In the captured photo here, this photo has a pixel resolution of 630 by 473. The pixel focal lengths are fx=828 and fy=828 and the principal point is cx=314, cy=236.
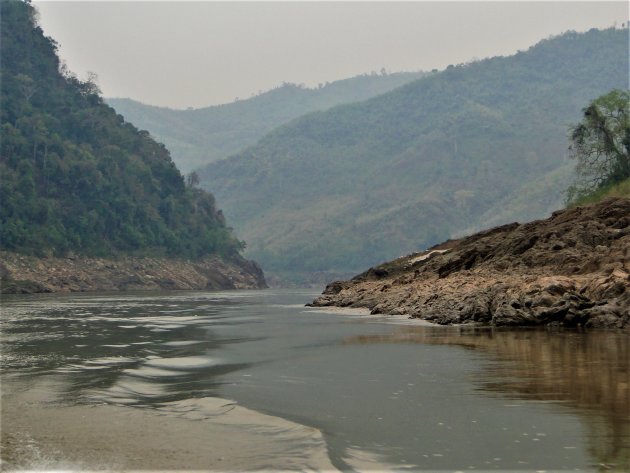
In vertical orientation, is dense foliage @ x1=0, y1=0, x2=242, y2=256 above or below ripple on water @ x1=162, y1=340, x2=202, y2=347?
above

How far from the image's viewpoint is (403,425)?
1302cm

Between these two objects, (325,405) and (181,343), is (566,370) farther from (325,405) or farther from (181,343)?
(181,343)

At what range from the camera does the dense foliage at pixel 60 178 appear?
504ft

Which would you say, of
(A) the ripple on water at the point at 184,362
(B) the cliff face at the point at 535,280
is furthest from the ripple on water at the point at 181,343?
(B) the cliff face at the point at 535,280

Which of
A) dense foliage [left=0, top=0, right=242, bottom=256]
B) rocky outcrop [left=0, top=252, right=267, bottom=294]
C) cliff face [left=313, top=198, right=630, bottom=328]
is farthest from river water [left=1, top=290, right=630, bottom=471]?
dense foliage [left=0, top=0, right=242, bottom=256]

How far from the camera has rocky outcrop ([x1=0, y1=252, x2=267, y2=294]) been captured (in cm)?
12600

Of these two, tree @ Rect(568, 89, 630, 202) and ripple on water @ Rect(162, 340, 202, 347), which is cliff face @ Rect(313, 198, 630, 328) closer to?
ripple on water @ Rect(162, 340, 202, 347)

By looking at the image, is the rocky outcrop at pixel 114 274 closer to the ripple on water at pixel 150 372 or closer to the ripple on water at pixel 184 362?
the ripple on water at pixel 184 362

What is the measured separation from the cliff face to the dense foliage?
102 meters

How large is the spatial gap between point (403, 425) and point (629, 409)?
12.3 feet

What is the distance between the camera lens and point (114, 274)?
152250mm

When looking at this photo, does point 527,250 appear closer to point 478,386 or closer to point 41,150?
point 478,386

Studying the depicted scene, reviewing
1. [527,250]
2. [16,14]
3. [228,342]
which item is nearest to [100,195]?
[16,14]

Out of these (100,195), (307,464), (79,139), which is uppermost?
(79,139)
